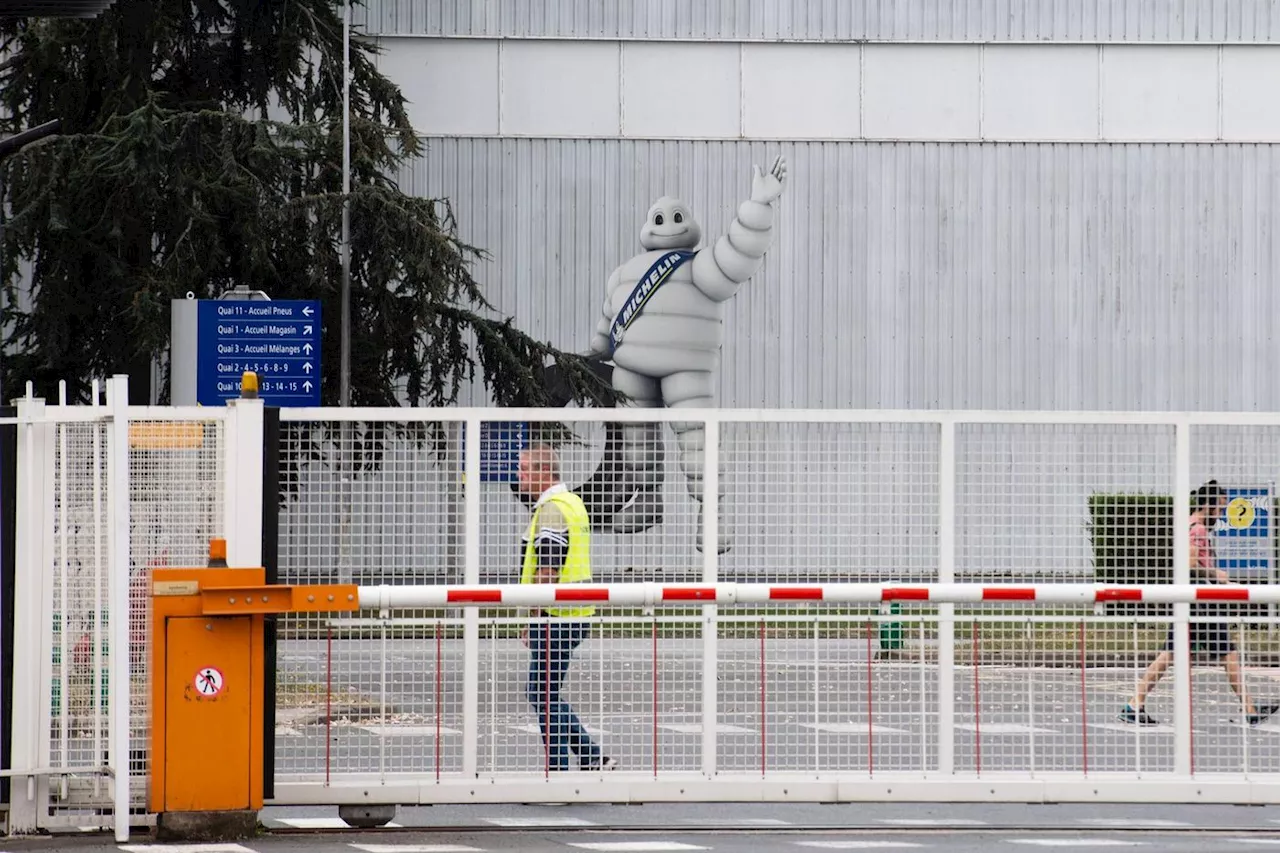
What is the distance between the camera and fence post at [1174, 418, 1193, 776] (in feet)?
33.9

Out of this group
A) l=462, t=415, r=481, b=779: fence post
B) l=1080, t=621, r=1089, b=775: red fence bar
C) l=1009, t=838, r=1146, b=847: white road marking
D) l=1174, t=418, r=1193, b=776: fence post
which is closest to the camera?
l=1009, t=838, r=1146, b=847: white road marking

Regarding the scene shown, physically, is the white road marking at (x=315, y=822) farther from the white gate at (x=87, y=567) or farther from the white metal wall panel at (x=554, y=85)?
the white metal wall panel at (x=554, y=85)

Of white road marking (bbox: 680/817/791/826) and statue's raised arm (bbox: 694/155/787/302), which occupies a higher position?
statue's raised arm (bbox: 694/155/787/302)

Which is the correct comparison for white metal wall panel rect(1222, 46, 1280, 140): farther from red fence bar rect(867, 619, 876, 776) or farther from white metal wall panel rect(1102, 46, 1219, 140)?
red fence bar rect(867, 619, 876, 776)

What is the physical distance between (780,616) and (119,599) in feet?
9.84

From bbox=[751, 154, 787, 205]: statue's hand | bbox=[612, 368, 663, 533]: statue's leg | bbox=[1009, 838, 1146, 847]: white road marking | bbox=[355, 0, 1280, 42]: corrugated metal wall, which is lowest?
bbox=[1009, 838, 1146, 847]: white road marking

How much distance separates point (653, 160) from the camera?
31719 mm

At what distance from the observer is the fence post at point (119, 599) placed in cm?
889

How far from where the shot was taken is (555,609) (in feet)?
33.2

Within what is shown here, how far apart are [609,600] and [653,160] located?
73.9ft

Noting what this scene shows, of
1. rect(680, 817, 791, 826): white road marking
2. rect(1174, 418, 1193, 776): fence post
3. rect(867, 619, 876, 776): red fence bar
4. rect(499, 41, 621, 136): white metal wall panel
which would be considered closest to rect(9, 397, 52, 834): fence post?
rect(680, 817, 791, 826): white road marking

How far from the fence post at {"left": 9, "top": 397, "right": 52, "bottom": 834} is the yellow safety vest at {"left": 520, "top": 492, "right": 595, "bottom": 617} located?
2.14m

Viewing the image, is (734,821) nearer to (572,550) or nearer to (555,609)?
(555,609)

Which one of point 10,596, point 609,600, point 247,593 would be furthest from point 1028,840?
point 10,596
